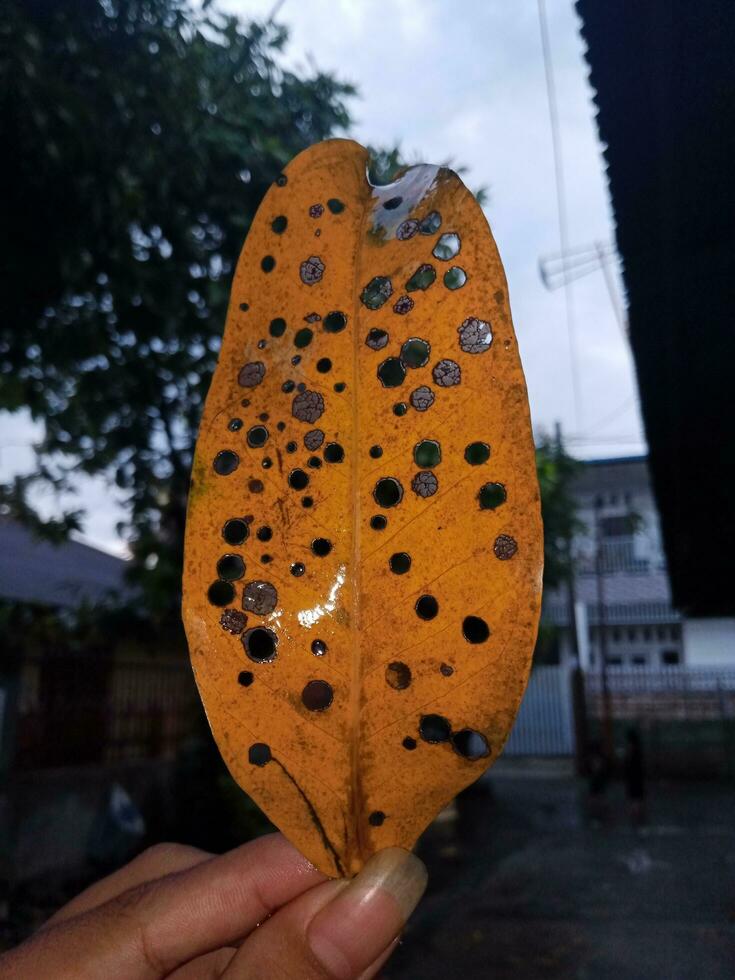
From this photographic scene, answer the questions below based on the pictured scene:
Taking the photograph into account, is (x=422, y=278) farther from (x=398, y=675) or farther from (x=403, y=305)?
→ (x=398, y=675)

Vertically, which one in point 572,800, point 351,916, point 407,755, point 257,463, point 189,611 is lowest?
point 572,800

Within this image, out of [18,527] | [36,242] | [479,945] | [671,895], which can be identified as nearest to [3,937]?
[479,945]

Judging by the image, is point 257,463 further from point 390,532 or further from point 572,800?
point 572,800

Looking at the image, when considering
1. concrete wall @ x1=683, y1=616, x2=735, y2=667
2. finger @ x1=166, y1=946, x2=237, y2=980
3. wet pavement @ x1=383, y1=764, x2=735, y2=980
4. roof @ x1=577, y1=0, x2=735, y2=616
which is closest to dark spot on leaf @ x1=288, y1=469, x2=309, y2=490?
finger @ x1=166, y1=946, x2=237, y2=980

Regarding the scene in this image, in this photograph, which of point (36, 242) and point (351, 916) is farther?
point (36, 242)

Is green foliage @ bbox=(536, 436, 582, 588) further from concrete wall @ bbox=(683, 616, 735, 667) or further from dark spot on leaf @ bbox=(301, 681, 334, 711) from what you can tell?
dark spot on leaf @ bbox=(301, 681, 334, 711)

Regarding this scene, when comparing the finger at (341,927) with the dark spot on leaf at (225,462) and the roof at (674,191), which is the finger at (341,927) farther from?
the roof at (674,191)
